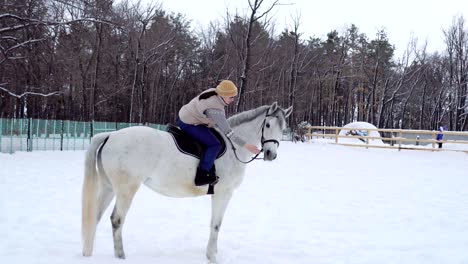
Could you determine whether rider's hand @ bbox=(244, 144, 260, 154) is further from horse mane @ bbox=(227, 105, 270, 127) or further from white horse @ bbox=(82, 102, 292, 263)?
horse mane @ bbox=(227, 105, 270, 127)

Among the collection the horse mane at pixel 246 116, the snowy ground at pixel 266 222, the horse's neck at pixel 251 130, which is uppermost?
the horse mane at pixel 246 116

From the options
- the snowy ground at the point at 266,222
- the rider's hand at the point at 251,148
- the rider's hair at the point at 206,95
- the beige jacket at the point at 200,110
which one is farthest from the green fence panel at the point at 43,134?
the rider's hand at the point at 251,148

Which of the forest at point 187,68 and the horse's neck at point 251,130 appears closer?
the horse's neck at point 251,130

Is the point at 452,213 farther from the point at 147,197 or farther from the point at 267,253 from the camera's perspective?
the point at 147,197

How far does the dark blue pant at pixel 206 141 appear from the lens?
14.2 feet

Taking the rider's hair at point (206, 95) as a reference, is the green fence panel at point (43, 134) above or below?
below

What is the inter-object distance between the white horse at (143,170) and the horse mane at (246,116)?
2.5 inches

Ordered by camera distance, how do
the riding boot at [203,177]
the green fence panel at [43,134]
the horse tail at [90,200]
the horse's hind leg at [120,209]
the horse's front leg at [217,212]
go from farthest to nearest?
the green fence panel at [43,134] → the horse's front leg at [217,212] → the riding boot at [203,177] → the horse's hind leg at [120,209] → the horse tail at [90,200]

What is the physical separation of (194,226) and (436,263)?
355 cm

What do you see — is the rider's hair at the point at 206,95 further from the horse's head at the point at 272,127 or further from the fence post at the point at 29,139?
the fence post at the point at 29,139

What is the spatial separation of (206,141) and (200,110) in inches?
15.4

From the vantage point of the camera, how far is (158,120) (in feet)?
132

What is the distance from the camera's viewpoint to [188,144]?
4.39 metres

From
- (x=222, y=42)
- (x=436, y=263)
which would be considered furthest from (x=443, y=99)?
(x=436, y=263)
